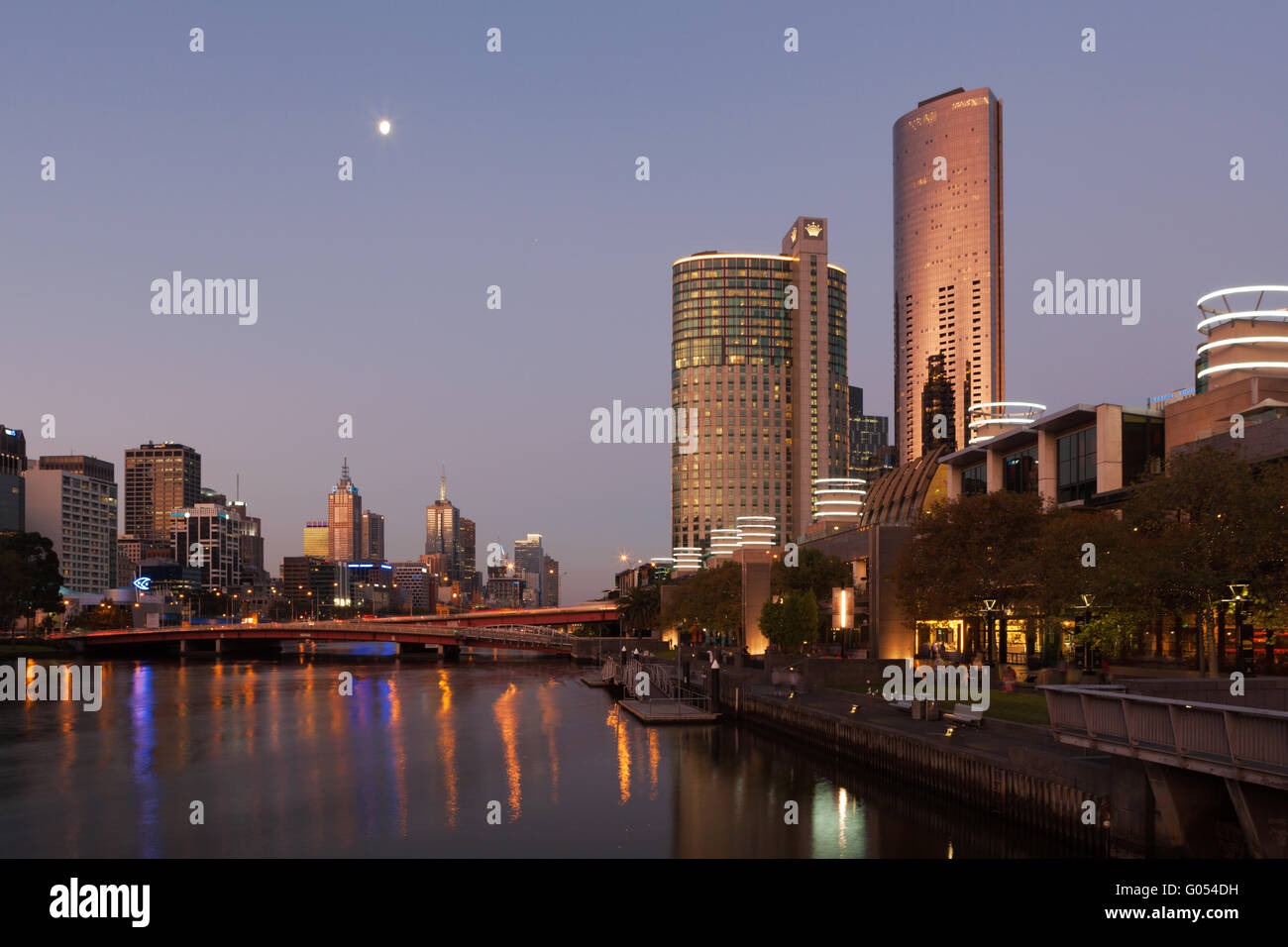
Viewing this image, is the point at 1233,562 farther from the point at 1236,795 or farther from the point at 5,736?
the point at 5,736

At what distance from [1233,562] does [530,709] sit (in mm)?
51854

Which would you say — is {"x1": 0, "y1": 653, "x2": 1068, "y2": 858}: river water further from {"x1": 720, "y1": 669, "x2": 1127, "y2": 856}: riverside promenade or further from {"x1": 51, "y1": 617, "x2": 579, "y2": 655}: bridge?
{"x1": 51, "y1": 617, "x2": 579, "y2": 655}: bridge

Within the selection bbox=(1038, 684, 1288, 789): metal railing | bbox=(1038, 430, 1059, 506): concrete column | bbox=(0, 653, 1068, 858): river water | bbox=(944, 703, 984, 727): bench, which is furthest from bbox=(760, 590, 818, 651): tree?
bbox=(1038, 684, 1288, 789): metal railing

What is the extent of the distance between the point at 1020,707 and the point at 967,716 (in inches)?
162

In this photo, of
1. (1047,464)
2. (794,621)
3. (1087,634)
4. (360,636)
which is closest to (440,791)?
(1087,634)

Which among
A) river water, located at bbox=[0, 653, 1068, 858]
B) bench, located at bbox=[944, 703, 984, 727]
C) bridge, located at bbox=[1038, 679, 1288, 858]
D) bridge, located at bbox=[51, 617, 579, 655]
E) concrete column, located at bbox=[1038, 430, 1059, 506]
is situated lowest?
bridge, located at bbox=[51, 617, 579, 655]

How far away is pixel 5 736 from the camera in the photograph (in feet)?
198

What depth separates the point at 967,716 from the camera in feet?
123

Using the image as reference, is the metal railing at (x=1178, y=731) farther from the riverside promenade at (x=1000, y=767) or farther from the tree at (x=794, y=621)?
the tree at (x=794, y=621)

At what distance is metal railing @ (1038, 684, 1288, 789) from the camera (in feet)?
63.9

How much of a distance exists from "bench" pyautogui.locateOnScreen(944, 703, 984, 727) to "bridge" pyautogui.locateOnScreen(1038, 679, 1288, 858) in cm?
1069
